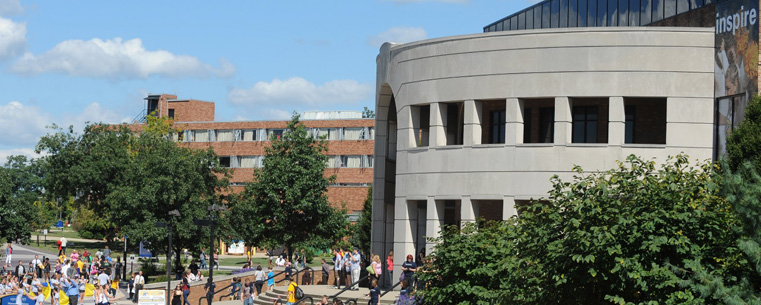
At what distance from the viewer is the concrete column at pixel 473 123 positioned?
1294 inches

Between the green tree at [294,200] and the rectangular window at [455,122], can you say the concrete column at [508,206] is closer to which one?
the rectangular window at [455,122]

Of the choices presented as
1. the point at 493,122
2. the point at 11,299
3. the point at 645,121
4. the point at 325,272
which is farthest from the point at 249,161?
the point at 645,121

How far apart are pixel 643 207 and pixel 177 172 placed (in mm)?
42368

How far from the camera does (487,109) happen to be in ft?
116

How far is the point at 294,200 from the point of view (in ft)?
170

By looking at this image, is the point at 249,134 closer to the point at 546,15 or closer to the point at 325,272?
the point at 546,15

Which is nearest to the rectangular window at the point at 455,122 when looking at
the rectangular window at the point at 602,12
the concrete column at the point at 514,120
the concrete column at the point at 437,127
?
the concrete column at the point at 437,127

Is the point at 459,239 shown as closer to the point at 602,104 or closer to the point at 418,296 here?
the point at 418,296

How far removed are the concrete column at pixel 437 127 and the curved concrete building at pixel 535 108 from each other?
1.3 inches

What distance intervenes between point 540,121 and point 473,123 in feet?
8.07

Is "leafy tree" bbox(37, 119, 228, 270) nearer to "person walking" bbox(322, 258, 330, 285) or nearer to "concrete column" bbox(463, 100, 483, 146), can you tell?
"person walking" bbox(322, 258, 330, 285)

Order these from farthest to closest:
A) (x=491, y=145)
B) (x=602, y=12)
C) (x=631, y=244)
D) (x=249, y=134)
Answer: (x=249, y=134) < (x=602, y=12) < (x=491, y=145) < (x=631, y=244)

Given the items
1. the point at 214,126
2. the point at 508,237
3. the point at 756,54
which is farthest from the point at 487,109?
the point at 214,126

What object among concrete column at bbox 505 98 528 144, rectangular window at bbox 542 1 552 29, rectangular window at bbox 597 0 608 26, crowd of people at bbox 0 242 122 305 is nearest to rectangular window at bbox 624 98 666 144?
concrete column at bbox 505 98 528 144
